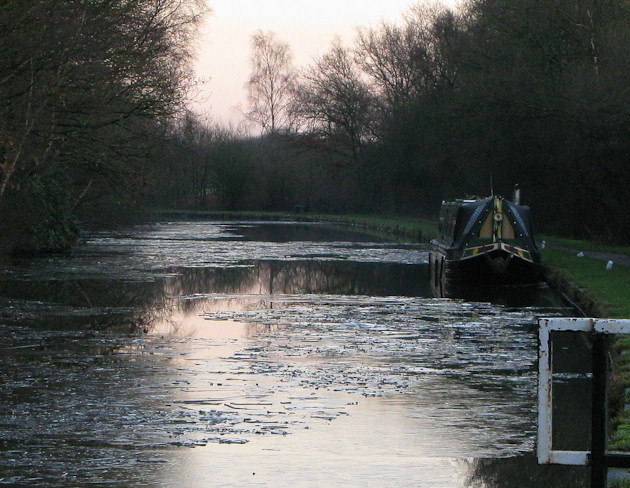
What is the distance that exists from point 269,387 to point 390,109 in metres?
52.5

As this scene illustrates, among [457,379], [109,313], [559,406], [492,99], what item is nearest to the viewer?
[559,406]

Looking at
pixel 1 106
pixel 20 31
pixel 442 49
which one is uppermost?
pixel 442 49

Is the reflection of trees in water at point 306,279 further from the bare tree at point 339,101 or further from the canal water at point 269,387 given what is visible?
the bare tree at point 339,101

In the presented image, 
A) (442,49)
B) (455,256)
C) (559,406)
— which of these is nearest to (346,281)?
(455,256)

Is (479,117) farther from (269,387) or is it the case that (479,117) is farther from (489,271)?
(269,387)

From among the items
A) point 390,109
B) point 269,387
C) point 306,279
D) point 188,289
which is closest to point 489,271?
point 306,279

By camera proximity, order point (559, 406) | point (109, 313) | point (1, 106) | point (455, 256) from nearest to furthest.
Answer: point (559, 406)
point (109, 313)
point (1, 106)
point (455, 256)

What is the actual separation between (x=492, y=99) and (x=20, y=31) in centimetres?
2054

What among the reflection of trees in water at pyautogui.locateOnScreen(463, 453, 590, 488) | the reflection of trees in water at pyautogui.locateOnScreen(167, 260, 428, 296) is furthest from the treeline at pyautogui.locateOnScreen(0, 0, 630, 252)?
the reflection of trees in water at pyautogui.locateOnScreen(463, 453, 590, 488)

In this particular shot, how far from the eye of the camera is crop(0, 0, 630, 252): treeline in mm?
20594

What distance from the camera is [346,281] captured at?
24.7 m

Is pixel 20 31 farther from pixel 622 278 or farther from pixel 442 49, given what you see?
pixel 442 49

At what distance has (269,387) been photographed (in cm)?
1040

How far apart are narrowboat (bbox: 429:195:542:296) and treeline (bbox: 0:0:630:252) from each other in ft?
14.6
